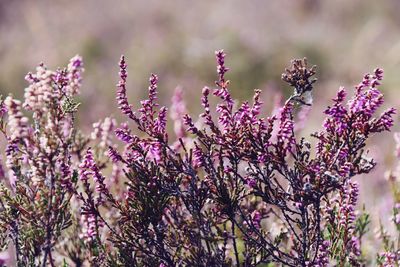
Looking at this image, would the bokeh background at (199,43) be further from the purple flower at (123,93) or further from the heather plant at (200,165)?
the purple flower at (123,93)

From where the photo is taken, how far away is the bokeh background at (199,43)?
15.4 meters

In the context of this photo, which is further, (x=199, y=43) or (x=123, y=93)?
(x=199, y=43)

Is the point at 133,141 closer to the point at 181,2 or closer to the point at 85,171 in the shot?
the point at 85,171

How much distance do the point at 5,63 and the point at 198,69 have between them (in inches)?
223

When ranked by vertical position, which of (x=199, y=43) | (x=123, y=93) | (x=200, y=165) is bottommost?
(x=200, y=165)

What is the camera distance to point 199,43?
17344 millimetres

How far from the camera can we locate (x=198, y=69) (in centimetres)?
1617

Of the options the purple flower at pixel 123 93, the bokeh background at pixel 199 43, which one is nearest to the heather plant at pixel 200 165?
the purple flower at pixel 123 93

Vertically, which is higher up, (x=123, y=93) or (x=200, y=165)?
(x=123, y=93)

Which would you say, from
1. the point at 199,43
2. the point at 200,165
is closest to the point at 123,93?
the point at 200,165

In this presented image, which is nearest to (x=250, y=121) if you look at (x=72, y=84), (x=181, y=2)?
(x=72, y=84)

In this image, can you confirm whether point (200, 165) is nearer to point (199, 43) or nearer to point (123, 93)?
point (123, 93)

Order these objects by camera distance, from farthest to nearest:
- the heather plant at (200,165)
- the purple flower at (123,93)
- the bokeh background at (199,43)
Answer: the bokeh background at (199,43)
the purple flower at (123,93)
the heather plant at (200,165)

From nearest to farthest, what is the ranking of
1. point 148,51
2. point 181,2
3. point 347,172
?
point 347,172
point 148,51
point 181,2
